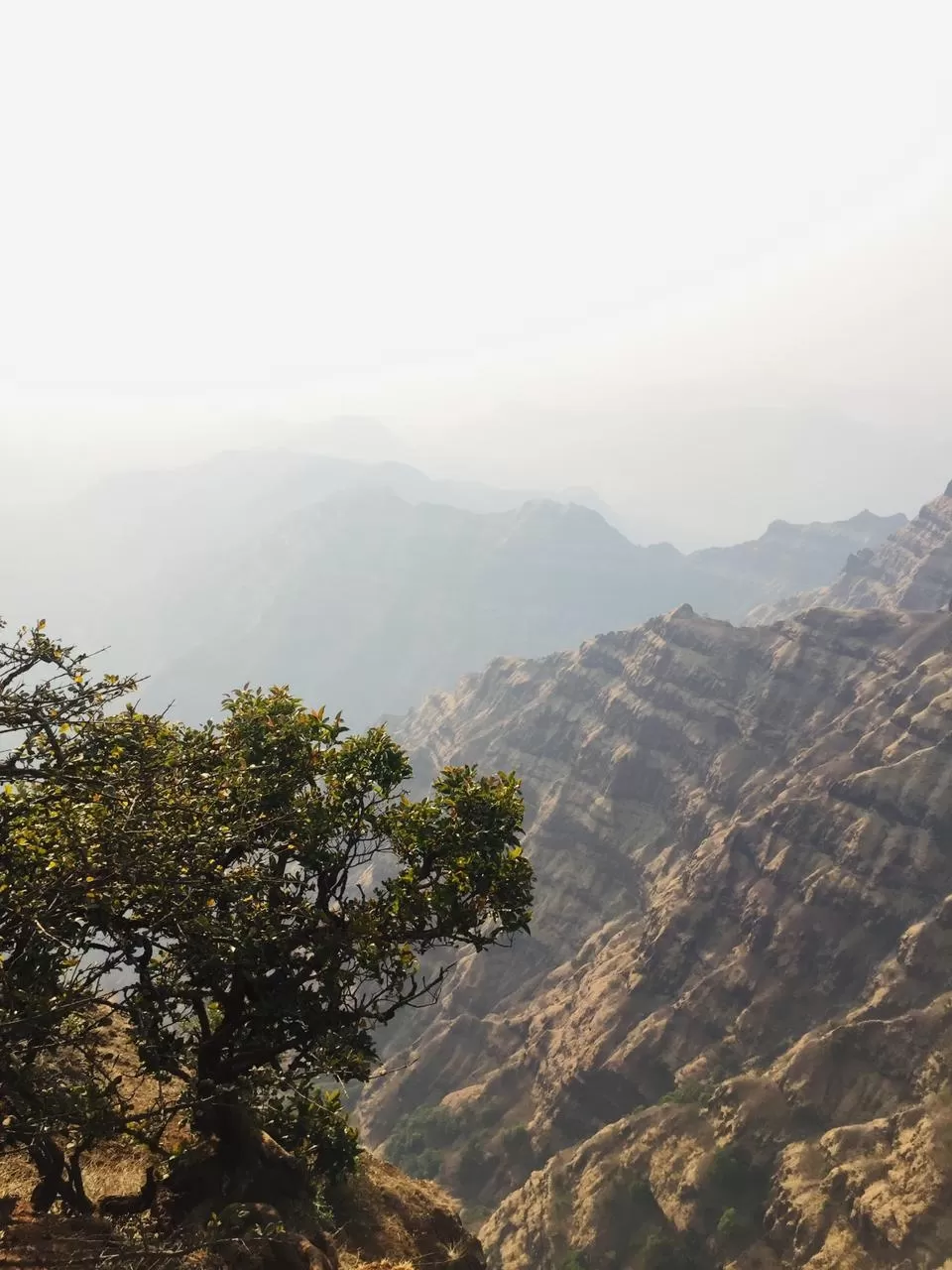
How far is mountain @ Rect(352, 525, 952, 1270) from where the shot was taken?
7188cm

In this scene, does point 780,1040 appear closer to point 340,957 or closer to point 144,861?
point 340,957

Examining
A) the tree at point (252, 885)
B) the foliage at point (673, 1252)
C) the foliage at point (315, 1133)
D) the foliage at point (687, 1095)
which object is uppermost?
the tree at point (252, 885)

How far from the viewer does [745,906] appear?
389 ft

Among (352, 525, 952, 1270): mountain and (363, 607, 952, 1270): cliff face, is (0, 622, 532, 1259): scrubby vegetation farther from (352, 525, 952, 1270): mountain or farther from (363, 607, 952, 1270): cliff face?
(363, 607, 952, 1270): cliff face

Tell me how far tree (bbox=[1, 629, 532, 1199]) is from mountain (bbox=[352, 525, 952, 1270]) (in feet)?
130

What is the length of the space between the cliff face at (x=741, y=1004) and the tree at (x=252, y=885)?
6264 centimetres

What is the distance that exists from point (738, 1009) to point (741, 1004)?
37.3 inches

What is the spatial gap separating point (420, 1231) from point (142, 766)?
18498 millimetres

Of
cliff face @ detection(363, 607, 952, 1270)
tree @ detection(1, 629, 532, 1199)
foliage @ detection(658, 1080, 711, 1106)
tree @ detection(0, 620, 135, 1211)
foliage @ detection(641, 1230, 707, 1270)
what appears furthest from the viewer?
foliage @ detection(658, 1080, 711, 1106)

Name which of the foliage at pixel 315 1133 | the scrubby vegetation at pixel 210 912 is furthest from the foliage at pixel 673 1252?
the scrubby vegetation at pixel 210 912

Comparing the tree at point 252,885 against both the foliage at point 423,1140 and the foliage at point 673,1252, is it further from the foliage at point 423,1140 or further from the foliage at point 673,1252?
the foliage at point 423,1140

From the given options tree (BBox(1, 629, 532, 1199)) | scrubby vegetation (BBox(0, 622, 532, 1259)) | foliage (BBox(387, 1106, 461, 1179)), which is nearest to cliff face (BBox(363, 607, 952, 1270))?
foliage (BBox(387, 1106, 461, 1179))

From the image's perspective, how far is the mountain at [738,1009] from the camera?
71875 mm

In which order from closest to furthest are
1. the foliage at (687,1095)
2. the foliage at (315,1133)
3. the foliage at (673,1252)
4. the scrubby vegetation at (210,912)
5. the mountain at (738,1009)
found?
the scrubby vegetation at (210,912) → the foliage at (315,1133) → the foliage at (673,1252) → the mountain at (738,1009) → the foliage at (687,1095)
